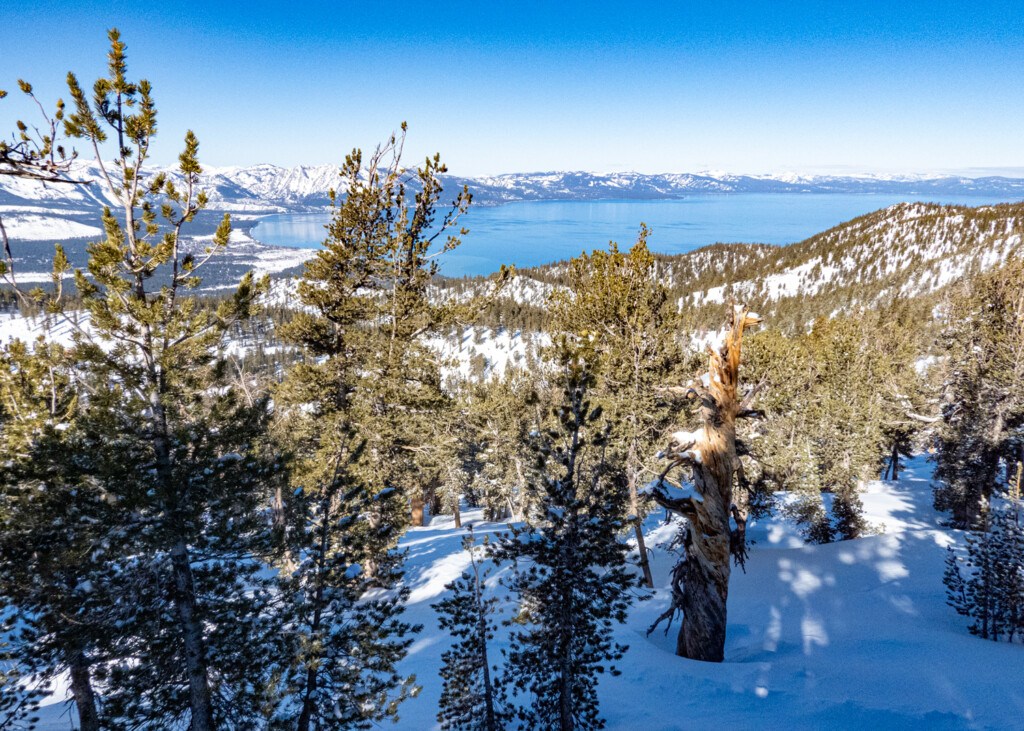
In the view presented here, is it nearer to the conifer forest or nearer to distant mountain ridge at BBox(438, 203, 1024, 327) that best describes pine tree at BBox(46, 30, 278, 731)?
the conifer forest

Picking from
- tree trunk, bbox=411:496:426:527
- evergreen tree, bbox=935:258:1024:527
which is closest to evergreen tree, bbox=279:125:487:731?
tree trunk, bbox=411:496:426:527

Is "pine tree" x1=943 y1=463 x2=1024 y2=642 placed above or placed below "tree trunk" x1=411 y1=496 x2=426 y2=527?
above

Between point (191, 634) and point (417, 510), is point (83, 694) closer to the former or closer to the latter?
point (191, 634)

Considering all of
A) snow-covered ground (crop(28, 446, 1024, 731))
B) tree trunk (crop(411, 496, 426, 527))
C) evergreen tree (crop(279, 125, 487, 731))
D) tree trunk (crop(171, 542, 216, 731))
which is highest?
evergreen tree (crop(279, 125, 487, 731))

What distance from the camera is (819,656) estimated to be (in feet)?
34.9

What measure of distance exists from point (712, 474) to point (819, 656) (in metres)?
5.53

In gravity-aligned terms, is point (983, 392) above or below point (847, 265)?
below

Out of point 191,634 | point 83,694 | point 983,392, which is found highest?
point 983,392

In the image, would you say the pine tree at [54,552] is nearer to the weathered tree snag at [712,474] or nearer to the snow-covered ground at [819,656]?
the snow-covered ground at [819,656]

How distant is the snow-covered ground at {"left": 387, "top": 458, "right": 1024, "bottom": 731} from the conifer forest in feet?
0.27

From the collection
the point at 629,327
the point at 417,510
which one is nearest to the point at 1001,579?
the point at 629,327

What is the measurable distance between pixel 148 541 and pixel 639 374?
11.3 meters

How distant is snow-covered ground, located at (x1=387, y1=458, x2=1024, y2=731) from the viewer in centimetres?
825

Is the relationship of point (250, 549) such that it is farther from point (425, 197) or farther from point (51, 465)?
point (425, 197)
